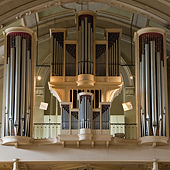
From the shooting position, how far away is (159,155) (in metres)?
18.9

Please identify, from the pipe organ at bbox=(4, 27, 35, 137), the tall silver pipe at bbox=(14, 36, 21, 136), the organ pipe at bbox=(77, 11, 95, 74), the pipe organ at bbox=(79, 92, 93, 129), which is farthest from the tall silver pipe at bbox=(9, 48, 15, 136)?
the organ pipe at bbox=(77, 11, 95, 74)

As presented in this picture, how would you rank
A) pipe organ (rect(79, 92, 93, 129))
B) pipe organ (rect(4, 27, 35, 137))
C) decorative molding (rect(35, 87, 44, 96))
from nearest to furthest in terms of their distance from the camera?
pipe organ (rect(79, 92, 93, 129)) < pipe organ (rect(4, 27, 35, 137)) < decorative molding (rect(35, 87, 44, 96))

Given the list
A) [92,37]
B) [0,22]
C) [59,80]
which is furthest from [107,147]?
[0,22]

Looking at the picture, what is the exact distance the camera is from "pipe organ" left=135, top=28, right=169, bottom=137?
61.9 ft

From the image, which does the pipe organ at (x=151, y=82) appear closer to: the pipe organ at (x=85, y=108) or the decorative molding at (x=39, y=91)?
the pipe organ at (x=85, y=108)

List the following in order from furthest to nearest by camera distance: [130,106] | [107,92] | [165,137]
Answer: [130,106]
[107,92]
[165,137]

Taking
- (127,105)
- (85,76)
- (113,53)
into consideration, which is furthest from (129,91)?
(85,76)

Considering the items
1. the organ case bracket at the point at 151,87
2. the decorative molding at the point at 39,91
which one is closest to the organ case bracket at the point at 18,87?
the organ case bracket at the point at 151,87

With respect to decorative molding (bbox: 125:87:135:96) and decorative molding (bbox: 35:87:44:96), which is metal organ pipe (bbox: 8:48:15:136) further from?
decorative molding (bbox: 125:87:135:96)

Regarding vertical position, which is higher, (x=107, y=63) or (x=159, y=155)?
(x=107, y=63)

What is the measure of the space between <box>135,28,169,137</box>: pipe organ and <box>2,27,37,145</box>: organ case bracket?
4.11 metres

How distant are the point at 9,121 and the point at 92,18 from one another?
227 inches

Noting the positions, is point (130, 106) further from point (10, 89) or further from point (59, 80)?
point (10, 89)

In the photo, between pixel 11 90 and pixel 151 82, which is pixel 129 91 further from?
pixel 11 90
